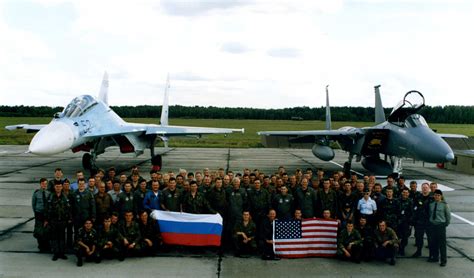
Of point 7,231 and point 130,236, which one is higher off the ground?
point 130,236

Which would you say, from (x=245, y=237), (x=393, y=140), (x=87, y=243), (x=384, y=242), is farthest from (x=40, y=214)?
(x=393, y=140)

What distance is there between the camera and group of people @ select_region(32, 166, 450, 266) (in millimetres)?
7172

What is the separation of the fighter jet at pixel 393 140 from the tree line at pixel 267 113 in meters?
70.4

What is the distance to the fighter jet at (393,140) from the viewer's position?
14.5 metres

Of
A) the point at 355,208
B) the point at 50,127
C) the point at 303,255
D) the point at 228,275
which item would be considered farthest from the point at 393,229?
the point at 50,127

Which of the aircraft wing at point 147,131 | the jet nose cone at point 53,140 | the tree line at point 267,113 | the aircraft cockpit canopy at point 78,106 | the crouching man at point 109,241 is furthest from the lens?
the tree line at point 267,113

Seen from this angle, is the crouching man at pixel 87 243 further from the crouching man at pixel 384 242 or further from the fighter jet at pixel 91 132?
the fighter jet at pixel 91 132

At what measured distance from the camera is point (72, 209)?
7.50m

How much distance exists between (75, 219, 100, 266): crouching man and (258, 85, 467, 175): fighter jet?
11439 mm

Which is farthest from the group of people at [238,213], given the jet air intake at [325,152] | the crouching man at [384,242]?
the jet air intake at [325,152]

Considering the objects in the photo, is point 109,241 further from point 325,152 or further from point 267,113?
point 267,113

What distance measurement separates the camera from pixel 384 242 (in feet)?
23.5

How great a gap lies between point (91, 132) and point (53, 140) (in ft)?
7.56

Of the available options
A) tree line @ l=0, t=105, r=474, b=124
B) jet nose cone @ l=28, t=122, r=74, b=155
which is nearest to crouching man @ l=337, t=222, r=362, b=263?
jet nose cone @ l=28, t=122, r=74, b=155
